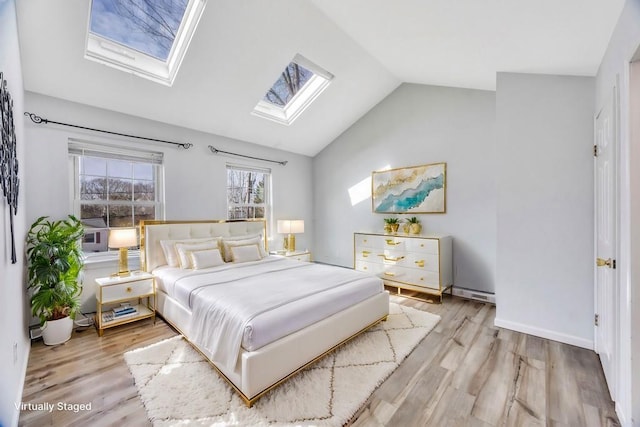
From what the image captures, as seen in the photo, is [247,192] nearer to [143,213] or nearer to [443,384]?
[143,213]

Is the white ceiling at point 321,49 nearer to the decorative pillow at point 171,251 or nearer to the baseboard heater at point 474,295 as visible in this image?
the decorative pillow at point 171,251

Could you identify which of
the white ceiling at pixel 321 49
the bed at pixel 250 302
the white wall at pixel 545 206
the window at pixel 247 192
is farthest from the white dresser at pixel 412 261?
the white ceiling at pixel 321 49

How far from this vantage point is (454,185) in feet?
13.4

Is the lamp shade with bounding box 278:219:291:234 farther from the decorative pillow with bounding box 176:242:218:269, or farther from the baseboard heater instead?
the baseboard heater

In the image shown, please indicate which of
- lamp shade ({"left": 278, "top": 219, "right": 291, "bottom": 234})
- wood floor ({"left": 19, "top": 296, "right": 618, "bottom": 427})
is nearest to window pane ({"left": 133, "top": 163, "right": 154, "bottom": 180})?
wood floor ({"left": 19, "top": 296, "right": 618, "bottom": 427})

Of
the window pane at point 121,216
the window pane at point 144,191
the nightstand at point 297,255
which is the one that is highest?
the window pane at point 144,191

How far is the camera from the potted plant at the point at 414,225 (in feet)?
13.9

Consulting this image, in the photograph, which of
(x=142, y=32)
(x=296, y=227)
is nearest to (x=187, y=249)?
(x=296, y=227)

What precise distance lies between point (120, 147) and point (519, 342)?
15.8 ft

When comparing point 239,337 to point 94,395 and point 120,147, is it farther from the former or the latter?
point 120,147

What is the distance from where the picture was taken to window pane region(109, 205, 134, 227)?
135 inches

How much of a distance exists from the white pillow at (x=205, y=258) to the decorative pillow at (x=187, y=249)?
0.20ft

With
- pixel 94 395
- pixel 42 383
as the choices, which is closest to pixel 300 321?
pixel 94 395

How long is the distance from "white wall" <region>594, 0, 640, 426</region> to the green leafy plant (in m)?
4.07
